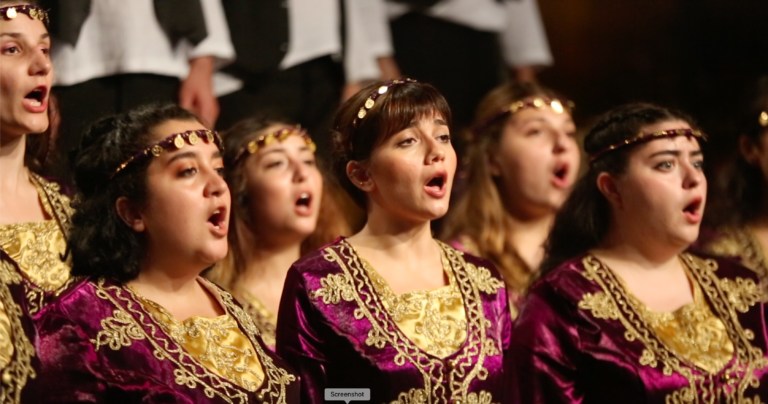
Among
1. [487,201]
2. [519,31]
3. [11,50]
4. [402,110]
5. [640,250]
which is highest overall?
[519,31]

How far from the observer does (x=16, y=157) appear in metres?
2.83

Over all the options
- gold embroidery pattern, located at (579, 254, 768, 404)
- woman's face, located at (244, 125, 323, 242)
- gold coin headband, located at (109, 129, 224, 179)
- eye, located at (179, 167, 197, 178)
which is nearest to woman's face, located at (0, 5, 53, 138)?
gold coin headband, located at (109, 129, 224, 179)

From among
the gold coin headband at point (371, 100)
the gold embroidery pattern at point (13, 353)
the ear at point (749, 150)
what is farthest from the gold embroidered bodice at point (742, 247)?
the gold embroidery pattern at point (13, 353)

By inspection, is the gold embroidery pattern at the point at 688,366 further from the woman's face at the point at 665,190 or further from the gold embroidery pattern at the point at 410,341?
the gold embroidery pattern at the point at 410,341

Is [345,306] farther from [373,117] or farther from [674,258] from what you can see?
[674,258]

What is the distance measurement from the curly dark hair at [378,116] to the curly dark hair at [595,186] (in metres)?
0.51

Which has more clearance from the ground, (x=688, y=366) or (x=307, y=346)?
(x=307, y=346)

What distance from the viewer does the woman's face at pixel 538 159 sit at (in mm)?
3771

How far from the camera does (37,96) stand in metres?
2.78

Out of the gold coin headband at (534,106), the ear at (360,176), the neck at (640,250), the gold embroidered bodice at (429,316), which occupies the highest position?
the gold coin headband at (534,106)

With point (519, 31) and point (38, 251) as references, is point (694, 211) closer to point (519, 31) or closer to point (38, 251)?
point (38, 251)

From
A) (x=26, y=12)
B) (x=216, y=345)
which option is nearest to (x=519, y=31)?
(x=26, y=12)

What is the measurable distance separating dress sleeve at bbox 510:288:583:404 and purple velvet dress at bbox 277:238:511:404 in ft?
0.49

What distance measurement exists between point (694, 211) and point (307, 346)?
111cm
